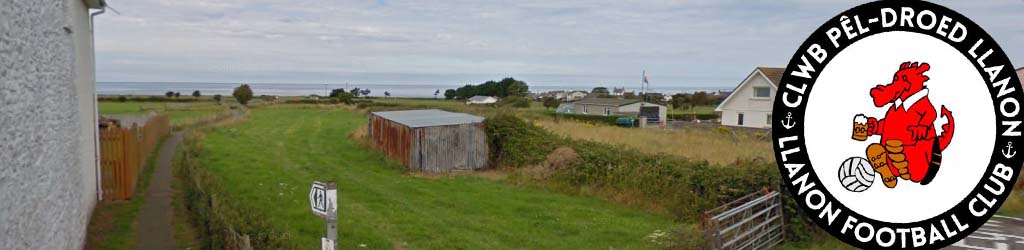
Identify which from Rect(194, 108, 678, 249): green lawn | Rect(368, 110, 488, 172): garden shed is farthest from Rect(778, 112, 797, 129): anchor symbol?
Rect(368, 110, 488, 172): garden shed

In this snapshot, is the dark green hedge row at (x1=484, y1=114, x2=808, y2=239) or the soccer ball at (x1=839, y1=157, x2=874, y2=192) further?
the dark green hedge row at (x1=484, y1=114, x2=808, y2=239)

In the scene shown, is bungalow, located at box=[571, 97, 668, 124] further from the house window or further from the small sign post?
the small sign post

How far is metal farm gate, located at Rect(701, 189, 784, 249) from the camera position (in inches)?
295

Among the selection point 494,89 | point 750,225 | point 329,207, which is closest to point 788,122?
point 329,207

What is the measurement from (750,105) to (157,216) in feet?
90.8

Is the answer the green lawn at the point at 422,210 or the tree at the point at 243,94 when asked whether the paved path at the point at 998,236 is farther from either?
the tree at the point at 243,94

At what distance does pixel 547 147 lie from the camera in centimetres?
1578

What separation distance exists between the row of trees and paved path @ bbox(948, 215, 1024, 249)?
224 ft

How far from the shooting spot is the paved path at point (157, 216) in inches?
311

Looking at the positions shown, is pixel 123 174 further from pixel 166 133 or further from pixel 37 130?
pixel 166 133

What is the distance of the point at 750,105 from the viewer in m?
31.8

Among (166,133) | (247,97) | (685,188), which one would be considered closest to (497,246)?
(685,188)

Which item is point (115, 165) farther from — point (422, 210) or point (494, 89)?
point (494, 89)

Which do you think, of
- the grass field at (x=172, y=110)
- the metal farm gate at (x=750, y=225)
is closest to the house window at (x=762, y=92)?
the metal farm gate at (x=750, y=225)
